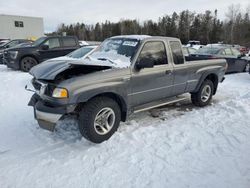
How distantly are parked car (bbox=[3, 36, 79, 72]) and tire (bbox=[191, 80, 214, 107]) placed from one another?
7772 millimetres

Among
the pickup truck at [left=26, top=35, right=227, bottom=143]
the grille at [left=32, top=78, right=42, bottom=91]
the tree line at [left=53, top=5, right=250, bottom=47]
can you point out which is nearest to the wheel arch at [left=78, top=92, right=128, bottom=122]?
the pickup truck at [left=26, top=35, right=227, bottom=143]

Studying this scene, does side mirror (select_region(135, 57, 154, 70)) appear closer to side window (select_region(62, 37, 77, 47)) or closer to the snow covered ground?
the snow covered ground

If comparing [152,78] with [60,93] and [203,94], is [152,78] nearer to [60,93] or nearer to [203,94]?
[60,93]

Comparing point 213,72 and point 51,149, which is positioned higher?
point 213,72

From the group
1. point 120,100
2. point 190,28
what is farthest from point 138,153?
point 190,28

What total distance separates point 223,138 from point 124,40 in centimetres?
270

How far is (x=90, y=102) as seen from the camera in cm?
393

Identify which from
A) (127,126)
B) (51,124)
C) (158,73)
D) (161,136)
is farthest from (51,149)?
(158,73)

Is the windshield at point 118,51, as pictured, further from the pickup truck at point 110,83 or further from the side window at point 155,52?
the side window at point 155,52

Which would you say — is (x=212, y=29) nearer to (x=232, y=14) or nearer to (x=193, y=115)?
(x=232, y=14)

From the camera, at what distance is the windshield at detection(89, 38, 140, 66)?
4570 mm

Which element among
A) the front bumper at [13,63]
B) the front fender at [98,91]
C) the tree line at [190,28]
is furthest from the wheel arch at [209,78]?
the tree line at [190,28]

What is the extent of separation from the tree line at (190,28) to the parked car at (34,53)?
126 feet

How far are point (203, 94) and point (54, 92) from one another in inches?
163
